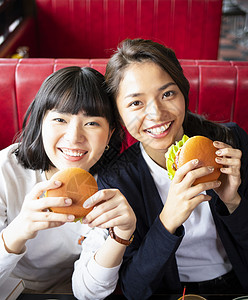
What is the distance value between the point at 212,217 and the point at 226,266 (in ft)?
0.69

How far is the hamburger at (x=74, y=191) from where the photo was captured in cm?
98

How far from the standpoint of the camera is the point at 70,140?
1.20 meters

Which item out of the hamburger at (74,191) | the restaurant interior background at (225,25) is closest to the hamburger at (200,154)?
the hamburger at (74,191)

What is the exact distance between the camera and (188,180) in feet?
3.45

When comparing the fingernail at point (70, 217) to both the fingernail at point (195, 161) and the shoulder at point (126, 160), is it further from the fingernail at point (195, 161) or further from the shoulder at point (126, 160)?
the shoulder at point (126, 160)

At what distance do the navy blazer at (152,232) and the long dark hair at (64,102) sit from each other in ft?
0.67

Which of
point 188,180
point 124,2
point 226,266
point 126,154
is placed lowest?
point 226,266

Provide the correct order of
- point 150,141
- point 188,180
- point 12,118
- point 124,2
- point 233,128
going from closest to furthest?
point 188,180 < point 150,141 < point 233,128 < point 12,118 < point 124,2

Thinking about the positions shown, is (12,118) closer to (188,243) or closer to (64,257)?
(64,257)

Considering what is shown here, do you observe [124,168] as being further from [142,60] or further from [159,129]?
[142,60]

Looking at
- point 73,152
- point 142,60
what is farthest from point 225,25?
point 73,152

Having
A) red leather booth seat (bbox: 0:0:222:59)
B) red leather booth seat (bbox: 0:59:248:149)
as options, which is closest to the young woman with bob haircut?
red leather booth seat (bbox: 0:59:248:149)

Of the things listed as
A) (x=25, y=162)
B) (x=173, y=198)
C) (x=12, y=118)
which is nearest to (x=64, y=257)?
(x=25, y=162)

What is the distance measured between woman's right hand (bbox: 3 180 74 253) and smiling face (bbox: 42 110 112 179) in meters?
0.25
